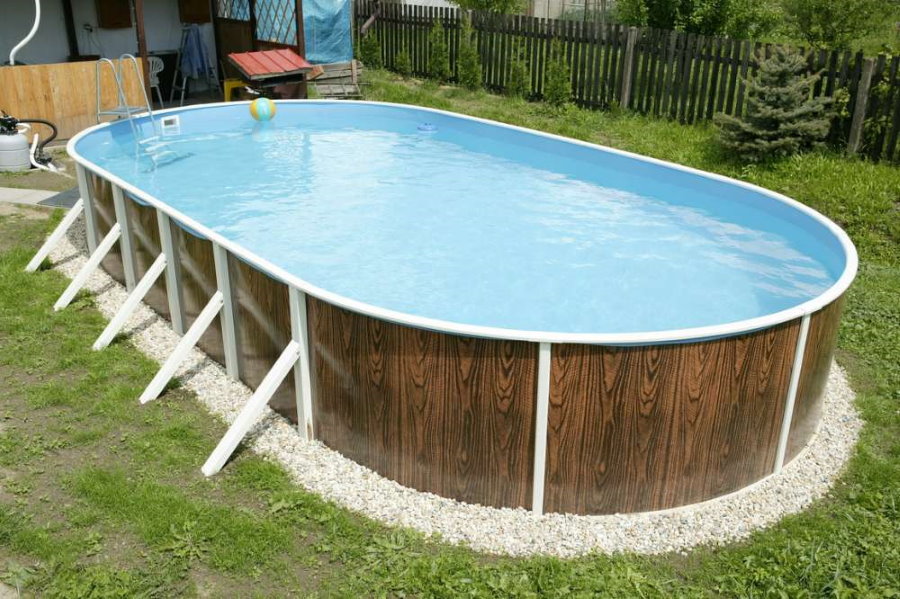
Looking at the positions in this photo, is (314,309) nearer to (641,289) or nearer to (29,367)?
(29,367)

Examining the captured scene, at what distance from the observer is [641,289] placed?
A: 779 cm

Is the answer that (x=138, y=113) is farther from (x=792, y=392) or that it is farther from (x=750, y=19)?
(x=750, y=19)

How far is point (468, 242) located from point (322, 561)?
5.03 meters

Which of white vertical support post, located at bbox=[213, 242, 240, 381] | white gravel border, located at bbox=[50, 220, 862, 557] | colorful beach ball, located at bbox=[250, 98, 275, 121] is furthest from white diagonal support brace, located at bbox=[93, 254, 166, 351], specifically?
colorful beach ball, located at bbox=[250, 98, 275, 121]

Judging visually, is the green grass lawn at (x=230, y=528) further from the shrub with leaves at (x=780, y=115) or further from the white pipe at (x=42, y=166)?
→ the white pipe at (x=42, y=166)

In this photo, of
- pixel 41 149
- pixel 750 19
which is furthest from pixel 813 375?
pixel 750 19

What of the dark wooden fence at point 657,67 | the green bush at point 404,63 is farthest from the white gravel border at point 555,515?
the green bush at point 404,63

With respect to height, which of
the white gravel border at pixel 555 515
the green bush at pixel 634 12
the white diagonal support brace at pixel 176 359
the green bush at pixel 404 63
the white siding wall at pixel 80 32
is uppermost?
the green bush at pixel 634 12

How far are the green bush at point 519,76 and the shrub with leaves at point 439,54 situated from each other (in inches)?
65.9

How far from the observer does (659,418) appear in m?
4.52

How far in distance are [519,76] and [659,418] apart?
1136 centimetres

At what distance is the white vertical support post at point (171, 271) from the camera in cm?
673

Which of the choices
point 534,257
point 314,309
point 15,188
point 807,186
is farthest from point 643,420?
point 15,188

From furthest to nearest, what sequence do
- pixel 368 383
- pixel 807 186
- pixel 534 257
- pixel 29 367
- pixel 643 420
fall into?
pixel 807 186
pixel 534 257
pixel 29 367
pixel 368 383
pixel 643 420
